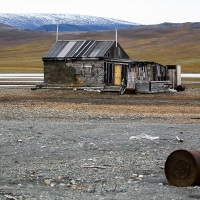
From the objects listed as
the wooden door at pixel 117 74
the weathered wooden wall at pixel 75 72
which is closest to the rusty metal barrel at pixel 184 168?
the weathered wooden wall at pixel 75 72

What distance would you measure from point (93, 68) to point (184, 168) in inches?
1224

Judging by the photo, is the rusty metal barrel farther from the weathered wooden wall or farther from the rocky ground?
the weathered wooden wall

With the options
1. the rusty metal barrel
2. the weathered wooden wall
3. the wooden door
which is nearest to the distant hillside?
the wooden door

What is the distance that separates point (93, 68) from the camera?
132 ft

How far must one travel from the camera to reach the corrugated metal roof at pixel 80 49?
40406mm

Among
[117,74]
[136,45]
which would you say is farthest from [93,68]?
[136,45]

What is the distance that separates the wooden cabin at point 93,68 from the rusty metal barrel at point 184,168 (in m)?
29.3

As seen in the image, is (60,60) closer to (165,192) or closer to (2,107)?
(2,107)

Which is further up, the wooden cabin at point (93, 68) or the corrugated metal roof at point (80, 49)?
the corrugated metal roof at point (80, 49)

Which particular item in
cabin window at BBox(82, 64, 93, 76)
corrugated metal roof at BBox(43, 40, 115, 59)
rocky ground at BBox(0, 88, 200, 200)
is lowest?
rocky ground at BBox(0, 88, 200, 200)

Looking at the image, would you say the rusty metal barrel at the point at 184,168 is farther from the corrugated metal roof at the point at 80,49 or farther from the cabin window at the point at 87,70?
the cabin window at the point at 87,70

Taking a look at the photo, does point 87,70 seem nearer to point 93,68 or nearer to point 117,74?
point 93,68

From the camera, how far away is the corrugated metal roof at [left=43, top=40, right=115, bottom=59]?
4041 cm

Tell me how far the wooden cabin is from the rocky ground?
15.5m
